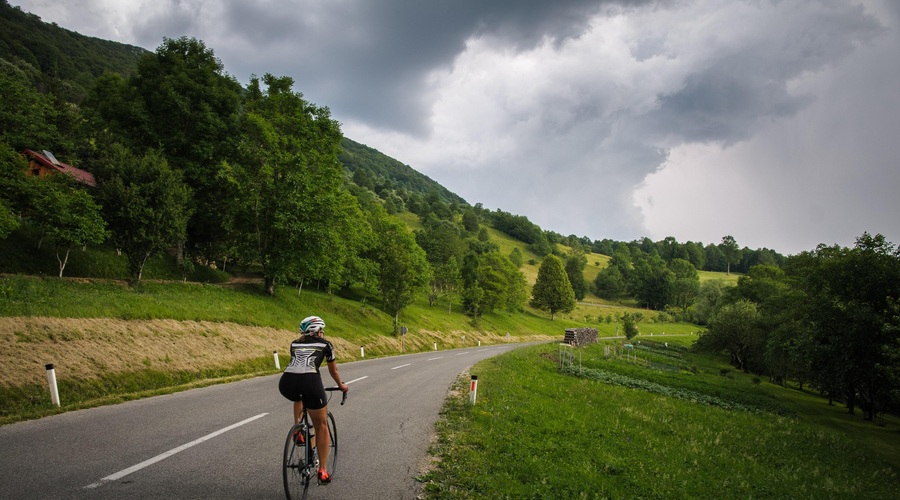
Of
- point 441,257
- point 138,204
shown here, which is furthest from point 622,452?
point 441,257

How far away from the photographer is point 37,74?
91.6m

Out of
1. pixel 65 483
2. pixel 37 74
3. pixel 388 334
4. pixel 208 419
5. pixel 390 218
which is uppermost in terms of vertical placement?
pixel 37 74

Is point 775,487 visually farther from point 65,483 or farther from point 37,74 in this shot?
point 37,74

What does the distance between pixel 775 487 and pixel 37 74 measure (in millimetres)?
140346

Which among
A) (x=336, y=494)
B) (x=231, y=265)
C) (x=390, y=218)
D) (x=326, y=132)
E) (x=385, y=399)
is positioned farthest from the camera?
(x=390, y=218)

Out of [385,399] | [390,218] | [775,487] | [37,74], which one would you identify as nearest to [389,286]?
[390,218]

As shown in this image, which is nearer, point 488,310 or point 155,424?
point 155,424

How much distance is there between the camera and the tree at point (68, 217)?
22031 mm

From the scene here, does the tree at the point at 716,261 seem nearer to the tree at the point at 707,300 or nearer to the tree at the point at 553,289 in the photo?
the tree at the point at 707,300

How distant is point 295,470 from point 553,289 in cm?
8667

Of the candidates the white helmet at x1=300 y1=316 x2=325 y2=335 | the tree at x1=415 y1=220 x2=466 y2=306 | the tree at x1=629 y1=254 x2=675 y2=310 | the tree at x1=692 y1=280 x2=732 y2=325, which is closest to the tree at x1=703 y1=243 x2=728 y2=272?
the tree at x1=629 y1=254 x2=675 y2=310

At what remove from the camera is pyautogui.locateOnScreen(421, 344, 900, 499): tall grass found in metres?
7.36

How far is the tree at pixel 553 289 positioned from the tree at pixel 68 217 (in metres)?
78.8

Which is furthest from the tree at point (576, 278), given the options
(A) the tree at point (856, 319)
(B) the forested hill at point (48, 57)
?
(A) the tree at point (856, 319)
